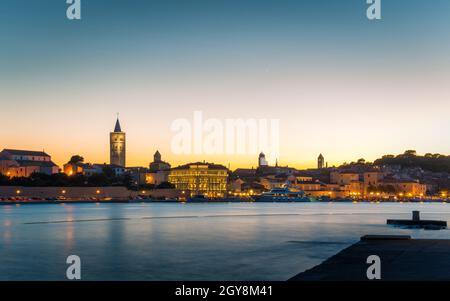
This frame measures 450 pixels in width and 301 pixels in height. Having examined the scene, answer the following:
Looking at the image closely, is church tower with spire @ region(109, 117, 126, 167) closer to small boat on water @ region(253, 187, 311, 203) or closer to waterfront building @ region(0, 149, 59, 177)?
waterfront building @ region(0, 149, 59, 177)

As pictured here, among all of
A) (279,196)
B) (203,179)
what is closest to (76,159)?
(203,179)

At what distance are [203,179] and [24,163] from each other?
3631 centimetres

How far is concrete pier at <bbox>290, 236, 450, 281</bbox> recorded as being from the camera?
991 centimetres


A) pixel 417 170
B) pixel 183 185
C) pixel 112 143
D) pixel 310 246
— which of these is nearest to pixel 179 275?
pixel 310 246

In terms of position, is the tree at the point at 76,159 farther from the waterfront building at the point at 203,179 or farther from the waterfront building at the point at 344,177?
the waterfront building at the point at 344,177

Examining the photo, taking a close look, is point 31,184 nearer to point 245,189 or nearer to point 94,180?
point 94,180

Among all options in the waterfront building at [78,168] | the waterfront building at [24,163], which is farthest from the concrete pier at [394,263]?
the waterfront building at [78,168]

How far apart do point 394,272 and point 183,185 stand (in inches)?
4579

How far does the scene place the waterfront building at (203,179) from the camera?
123 metres

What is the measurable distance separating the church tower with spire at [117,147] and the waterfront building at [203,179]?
30638 mm

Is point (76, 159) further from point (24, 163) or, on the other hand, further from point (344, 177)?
point (344, 177)

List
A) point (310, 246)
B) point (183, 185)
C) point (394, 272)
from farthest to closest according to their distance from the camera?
point (183, 185) → point (310, 246) → point (394, 272)

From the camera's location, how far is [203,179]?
406 ft
